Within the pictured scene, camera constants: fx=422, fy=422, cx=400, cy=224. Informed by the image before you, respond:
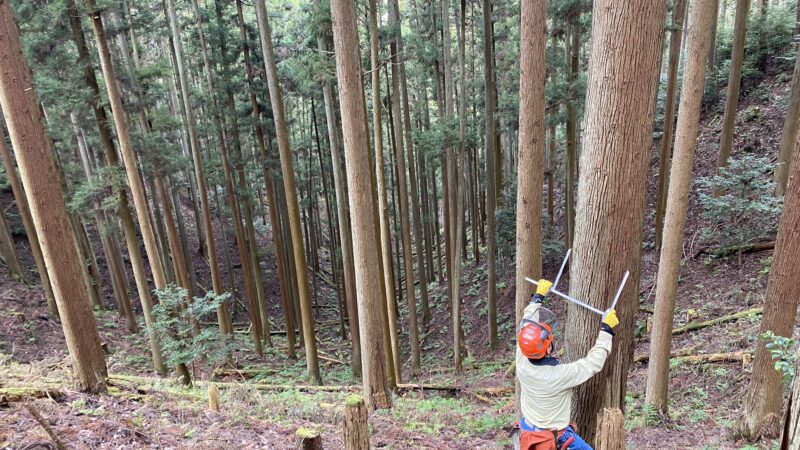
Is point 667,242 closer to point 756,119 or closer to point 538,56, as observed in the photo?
point 538,56

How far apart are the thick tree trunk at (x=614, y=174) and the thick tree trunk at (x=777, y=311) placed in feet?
9.14

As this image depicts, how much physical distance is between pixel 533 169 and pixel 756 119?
1435cm

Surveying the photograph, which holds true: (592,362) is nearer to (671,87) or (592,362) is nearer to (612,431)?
(612,431)

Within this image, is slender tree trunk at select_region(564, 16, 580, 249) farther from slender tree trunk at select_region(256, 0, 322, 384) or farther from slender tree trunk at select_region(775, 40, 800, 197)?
slender tree trunk at select_region(256, 0, 322, 384)

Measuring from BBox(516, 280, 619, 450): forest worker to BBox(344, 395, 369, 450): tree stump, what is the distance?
55.0 inches

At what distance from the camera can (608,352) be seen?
3.34 meters

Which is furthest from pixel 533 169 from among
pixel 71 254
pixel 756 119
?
pixel 756 119

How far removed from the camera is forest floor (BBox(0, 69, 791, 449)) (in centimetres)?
489

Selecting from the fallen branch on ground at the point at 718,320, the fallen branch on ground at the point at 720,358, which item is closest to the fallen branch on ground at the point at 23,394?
the fallen branch on ground at the point at 720,358

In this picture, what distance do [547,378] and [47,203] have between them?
5.99 m

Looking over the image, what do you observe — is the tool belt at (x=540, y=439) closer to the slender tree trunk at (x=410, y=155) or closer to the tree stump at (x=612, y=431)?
the tree stump at (x=612, y=431)

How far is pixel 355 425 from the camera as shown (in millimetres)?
3506

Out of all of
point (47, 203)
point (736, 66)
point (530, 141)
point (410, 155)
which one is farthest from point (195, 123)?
point (736, 66)

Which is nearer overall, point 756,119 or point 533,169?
point 533,169
